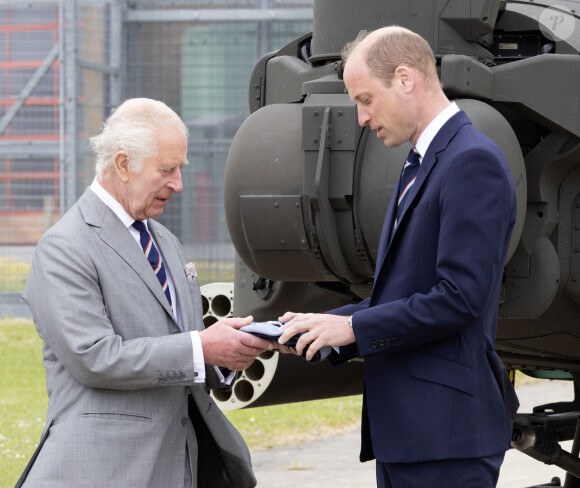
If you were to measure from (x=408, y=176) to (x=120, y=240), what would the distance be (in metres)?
0.76

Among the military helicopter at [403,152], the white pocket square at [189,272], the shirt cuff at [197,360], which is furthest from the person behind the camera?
the military helicopter at [403,152]

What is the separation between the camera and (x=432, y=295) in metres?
2.90

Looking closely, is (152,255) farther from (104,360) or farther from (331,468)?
(331,468)

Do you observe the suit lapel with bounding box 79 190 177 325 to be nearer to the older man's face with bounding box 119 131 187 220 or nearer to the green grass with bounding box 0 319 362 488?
the older man's face with bounding box 119 131 187 220

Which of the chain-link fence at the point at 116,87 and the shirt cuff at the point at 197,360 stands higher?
the shirt cuff at the point at 197,360

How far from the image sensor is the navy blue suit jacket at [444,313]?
9.50 ft

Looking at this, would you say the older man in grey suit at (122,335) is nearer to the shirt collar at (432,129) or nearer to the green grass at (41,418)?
the shirt collar at (432,129)

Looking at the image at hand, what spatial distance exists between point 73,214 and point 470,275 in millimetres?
1063

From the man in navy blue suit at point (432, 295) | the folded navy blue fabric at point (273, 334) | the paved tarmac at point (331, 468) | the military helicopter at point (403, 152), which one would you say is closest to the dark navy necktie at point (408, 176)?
the man in navy blue suit at point (432, 295)

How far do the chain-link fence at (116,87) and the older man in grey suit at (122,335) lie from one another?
829 cm

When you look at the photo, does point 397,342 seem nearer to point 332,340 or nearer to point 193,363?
→ point 332,340

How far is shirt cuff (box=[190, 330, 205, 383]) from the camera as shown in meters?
3.16

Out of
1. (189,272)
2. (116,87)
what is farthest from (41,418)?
(189,272)

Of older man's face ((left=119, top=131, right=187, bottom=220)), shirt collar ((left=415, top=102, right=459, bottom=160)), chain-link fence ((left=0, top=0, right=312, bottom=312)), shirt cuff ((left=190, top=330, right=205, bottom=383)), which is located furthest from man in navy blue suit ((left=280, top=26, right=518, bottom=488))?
chain-link fence ((left=0, top=0, right=312, bottom=312))
